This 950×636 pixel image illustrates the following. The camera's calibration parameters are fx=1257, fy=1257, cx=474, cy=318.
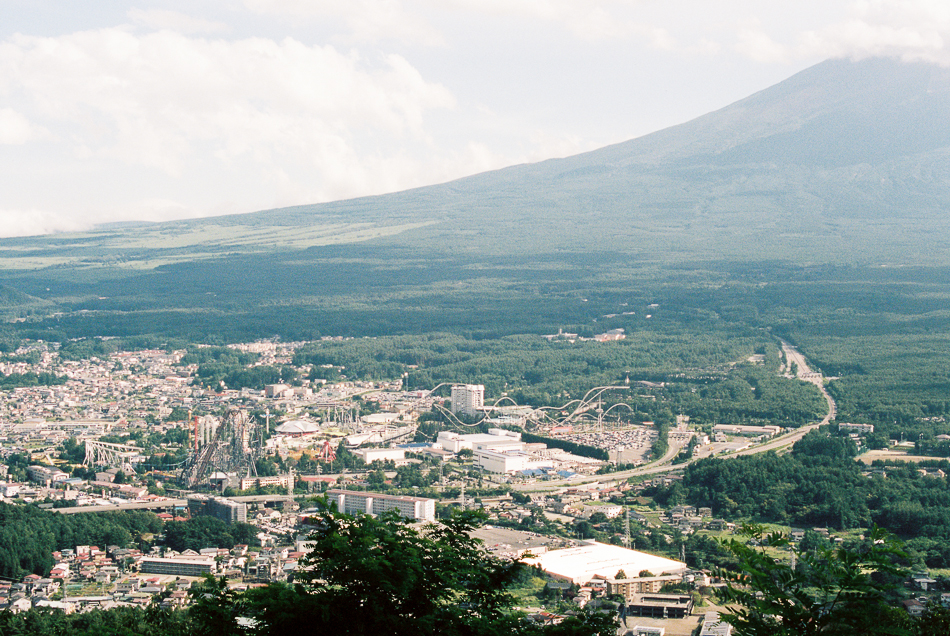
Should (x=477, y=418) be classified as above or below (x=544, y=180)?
below

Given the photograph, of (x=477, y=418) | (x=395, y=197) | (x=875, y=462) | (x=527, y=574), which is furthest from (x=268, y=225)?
(x=527, y=574)

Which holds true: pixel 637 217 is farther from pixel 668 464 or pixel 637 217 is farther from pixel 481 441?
pixel 668 464

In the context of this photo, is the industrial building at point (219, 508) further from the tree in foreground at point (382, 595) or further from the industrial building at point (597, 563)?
the tree in foreground at point (382, 595)

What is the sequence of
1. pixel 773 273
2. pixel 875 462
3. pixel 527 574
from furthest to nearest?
1. pixel 773 273
2. pixel 875 462
3. pixel 527 574

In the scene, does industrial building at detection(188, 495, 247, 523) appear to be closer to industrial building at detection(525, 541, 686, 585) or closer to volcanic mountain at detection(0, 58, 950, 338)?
industrial building at detection(525, 541, 686, 585)

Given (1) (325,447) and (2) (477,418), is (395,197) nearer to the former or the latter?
(2) (477,418)

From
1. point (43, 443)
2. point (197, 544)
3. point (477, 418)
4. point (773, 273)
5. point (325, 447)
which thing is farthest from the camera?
point (773, 273)

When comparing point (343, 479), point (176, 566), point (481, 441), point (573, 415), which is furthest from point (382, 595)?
point (573, 415)

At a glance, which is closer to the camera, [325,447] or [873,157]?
[325,447]
